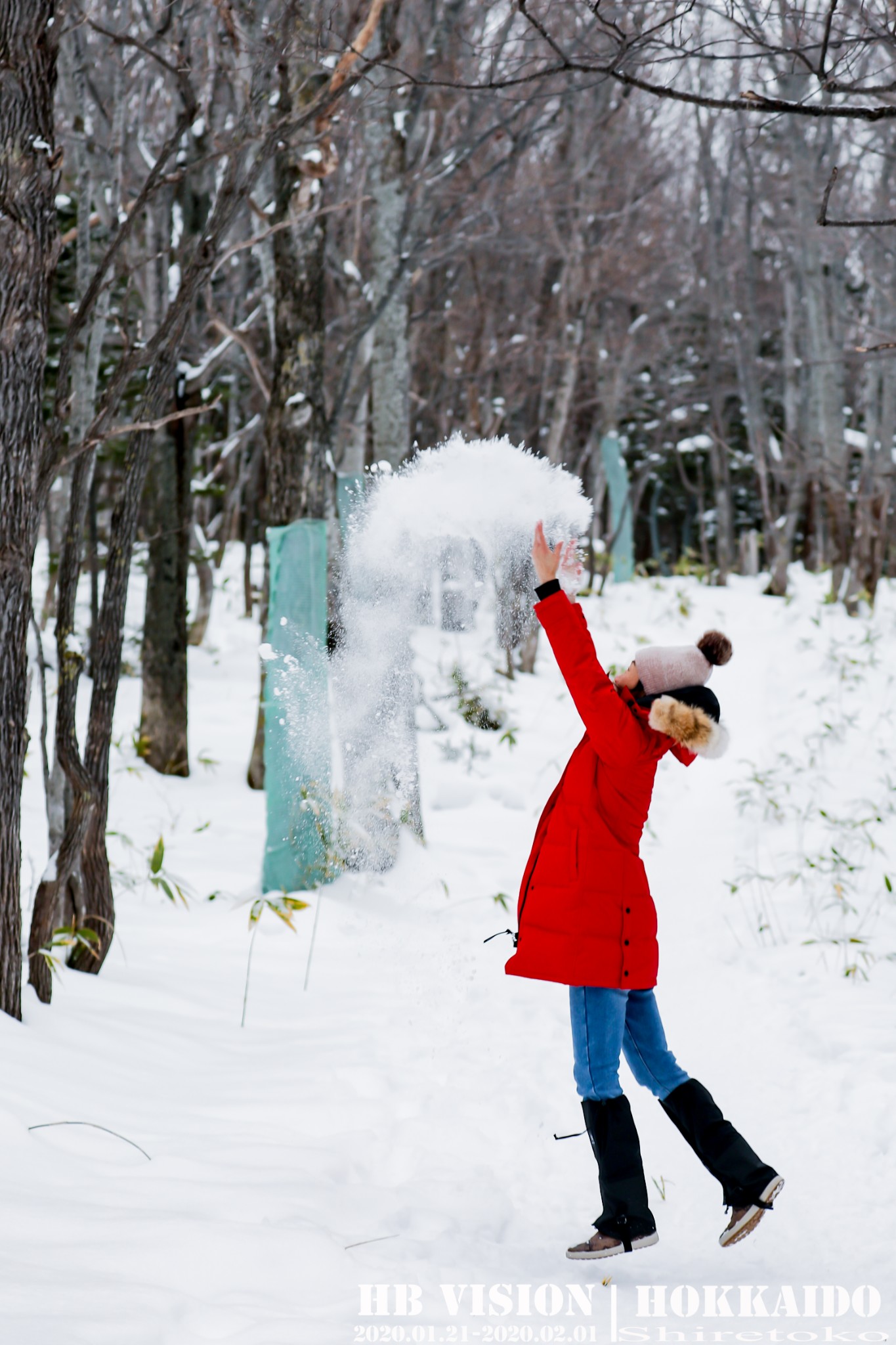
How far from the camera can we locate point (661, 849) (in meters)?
6.57

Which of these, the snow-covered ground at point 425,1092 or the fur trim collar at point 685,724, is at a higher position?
the fur trim collar at point 685,724

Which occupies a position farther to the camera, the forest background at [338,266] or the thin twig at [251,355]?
the thin twig at [251,355]

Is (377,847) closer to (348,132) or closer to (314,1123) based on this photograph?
(314,1123)

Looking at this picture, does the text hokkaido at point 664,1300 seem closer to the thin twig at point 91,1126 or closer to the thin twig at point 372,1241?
the thin twig at point 372,1241

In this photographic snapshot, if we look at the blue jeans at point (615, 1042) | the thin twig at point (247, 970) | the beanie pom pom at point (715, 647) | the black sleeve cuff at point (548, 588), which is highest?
the black sleeve cuff at point (548, 588)

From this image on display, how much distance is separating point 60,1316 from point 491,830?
4.98 m

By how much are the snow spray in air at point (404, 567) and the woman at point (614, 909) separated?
1.61ft

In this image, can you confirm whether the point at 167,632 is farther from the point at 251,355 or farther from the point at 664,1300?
the point at 664,1300

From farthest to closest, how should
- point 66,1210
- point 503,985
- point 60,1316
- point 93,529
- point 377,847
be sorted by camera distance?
point 377,847 → point 93,529 → point 503,985 → point 66,1210 → point 60,1316

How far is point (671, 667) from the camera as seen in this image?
103 inches

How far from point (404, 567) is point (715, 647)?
1.70 metres

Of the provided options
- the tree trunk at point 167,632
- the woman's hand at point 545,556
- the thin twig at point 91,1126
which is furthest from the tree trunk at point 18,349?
the tree trunk at point 167,632

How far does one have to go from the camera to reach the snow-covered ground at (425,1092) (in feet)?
7.48

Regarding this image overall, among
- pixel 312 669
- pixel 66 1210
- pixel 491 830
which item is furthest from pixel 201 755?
pixel 66 1210
